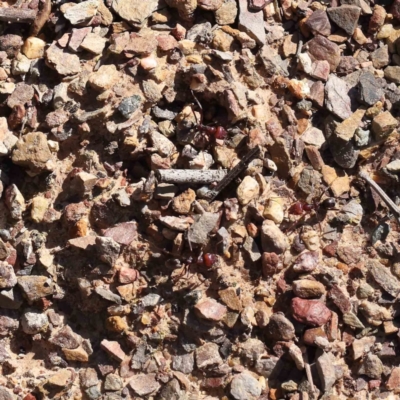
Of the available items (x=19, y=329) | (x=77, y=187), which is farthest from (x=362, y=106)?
(x=19, y=329)

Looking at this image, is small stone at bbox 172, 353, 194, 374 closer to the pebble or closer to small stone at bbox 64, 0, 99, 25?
the pebble

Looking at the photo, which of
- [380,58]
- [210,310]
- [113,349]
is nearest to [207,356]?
[210,310]

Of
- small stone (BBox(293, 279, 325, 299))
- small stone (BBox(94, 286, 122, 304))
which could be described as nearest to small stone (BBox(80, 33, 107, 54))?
small stone (BBox(94, 286, 122, 304))

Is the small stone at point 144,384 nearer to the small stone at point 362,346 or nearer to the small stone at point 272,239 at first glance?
the small stone at point 272,239

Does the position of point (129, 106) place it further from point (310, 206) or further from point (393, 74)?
point (393, 74)

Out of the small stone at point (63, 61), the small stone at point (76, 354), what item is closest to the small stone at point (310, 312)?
the small stone at point (76, 354)
